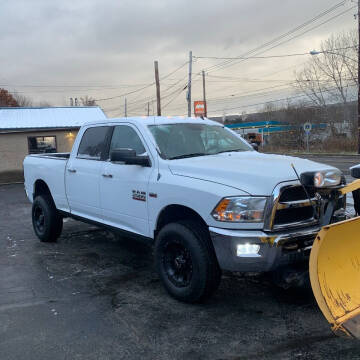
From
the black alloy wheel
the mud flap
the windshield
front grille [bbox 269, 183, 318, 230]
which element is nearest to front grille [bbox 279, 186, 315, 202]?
front grille [bbox 269, 183, 318, 230]

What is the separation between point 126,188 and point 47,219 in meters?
2.48

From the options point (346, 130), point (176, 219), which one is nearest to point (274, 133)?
point (346, 130)

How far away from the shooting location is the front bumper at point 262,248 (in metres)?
3.58

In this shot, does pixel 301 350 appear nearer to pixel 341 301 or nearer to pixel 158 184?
pixel 341 301

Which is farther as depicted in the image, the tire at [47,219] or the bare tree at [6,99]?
the bare tree at [6,99]

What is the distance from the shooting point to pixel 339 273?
3324 millimetres

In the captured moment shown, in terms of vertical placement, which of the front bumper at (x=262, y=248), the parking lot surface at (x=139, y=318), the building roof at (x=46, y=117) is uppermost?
the building roof at (x=46, y=117)

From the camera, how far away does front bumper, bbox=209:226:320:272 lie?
3.58 meters

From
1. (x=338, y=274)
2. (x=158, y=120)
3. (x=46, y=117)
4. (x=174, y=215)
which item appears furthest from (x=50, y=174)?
(x=46, y=117)

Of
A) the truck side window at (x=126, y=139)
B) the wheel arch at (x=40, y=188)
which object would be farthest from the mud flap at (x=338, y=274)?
the wheel arch at (x=40, y=188)

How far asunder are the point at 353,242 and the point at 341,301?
0.52 meters

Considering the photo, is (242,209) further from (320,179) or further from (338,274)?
(338,274)

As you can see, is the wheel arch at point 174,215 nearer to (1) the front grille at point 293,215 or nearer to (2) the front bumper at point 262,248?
(2) the front bumper at point 262,248

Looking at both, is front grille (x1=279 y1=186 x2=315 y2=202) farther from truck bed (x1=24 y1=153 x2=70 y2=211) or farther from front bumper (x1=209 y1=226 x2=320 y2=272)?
truck bed (x1=24 y1=153 x2=70 y2=211)
